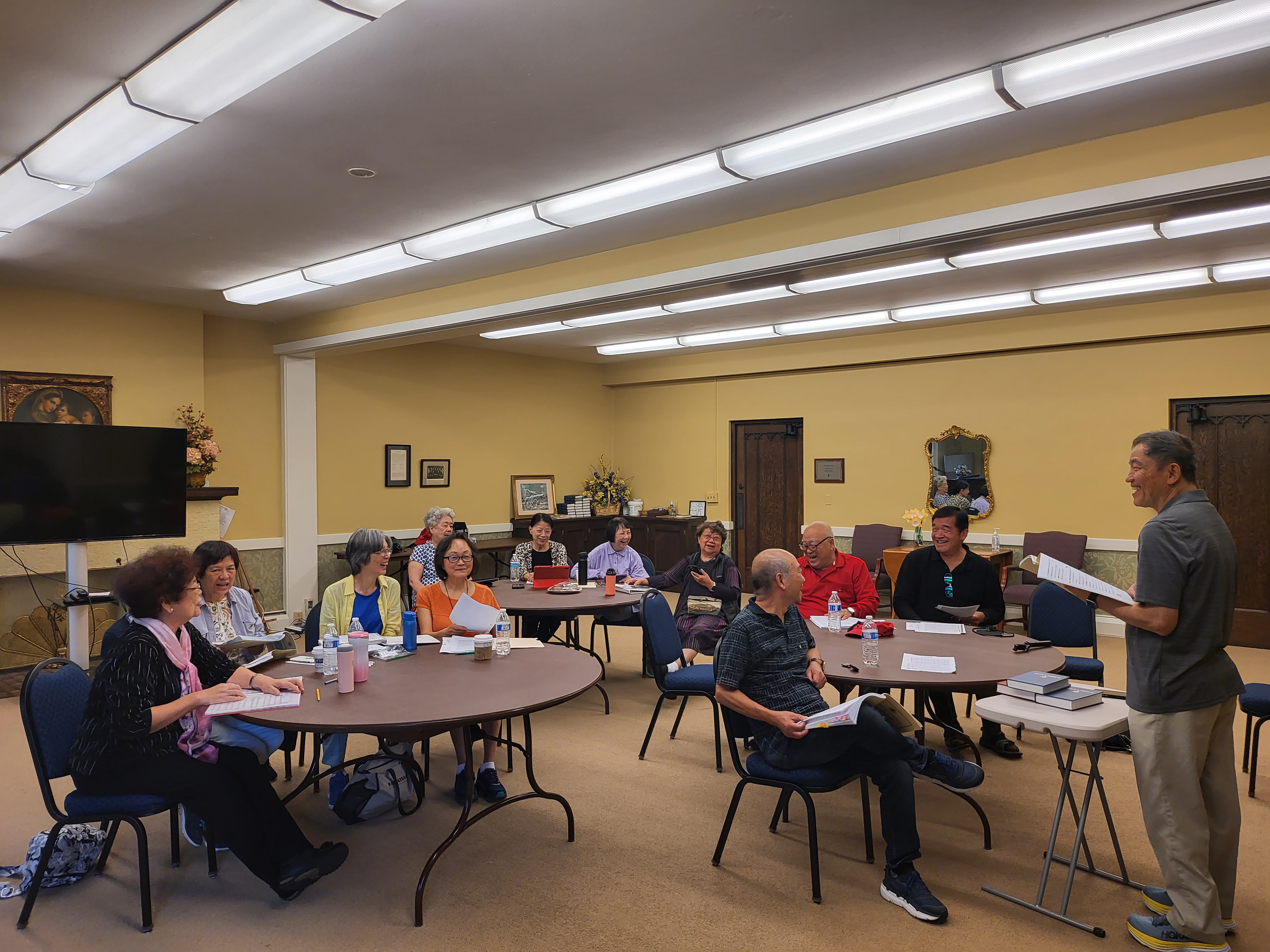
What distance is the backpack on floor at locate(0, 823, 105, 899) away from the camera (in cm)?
295

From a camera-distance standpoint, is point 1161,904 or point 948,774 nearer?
point 1161,904

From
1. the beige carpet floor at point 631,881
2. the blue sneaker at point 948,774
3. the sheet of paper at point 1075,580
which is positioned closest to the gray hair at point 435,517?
the beige carpet floor at point 631,881

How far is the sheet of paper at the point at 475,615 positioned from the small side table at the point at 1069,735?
2185 mm

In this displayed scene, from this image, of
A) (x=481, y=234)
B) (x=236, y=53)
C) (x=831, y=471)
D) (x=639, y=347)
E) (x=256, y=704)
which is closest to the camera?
(x=236, y=53)

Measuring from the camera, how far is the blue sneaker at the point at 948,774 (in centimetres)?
313

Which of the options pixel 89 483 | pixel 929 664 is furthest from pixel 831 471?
pixel 89 483

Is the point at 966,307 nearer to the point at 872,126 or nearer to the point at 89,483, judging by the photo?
the point at 872,126

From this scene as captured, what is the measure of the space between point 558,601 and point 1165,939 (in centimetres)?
342

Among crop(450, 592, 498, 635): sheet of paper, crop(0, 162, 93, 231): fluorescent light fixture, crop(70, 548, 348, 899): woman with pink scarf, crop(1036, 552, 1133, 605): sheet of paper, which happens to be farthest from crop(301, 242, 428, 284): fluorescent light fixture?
crop(1036, 552, 1133, 605): sheet of paper

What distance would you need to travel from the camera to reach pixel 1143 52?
106 inches

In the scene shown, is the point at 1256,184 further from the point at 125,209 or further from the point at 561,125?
the point at 125,209

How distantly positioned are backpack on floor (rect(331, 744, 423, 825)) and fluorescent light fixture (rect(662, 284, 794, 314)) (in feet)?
14.5

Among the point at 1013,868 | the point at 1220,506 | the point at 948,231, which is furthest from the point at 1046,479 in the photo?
the point at 1013,868

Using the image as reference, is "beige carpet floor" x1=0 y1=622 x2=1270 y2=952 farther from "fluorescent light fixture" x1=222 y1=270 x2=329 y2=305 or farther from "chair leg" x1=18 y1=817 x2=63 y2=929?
"fluorescent light fixture" x1=222 y1=270 x2=329 y2=305
